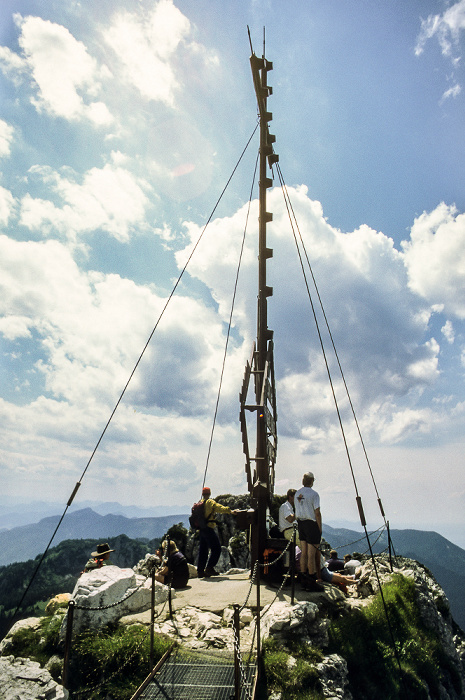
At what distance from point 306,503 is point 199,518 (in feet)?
11.7

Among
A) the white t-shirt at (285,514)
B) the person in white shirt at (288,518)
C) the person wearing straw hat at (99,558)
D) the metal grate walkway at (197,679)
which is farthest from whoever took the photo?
the person wearing straw hat at (99,558)

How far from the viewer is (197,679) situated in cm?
630

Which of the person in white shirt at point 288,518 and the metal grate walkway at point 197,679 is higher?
the person in white shirt at point 288,518

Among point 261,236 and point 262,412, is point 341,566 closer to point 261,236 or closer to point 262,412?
point 262,412

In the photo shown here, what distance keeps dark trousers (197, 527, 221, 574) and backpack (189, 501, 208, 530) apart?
20 cm

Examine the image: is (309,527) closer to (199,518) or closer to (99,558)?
(199,518)

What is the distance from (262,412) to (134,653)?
6841 mm

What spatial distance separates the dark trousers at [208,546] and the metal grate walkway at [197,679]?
15.5 ft

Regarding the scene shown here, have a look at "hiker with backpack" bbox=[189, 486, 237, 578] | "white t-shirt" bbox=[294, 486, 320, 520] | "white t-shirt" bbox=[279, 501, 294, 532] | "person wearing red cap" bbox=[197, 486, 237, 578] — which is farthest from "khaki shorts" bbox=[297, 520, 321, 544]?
"hiker with backpack" bbox=[189, 486, 237, 578]

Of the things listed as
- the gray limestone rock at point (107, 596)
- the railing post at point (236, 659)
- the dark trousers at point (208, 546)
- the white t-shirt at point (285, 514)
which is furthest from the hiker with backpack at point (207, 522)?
the railing post at point (236, 659)

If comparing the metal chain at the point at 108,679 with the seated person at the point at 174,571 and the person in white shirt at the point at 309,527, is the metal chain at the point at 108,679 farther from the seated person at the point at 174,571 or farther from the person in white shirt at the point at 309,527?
the person in white shirt at the point at 309,527

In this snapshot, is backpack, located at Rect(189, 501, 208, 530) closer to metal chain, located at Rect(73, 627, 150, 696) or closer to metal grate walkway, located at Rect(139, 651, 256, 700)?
metal grate walkway, located at Rect(139, 651, 256, 700)

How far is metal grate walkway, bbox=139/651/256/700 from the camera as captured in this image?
593 cm

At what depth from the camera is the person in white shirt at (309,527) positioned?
9.82 metres
